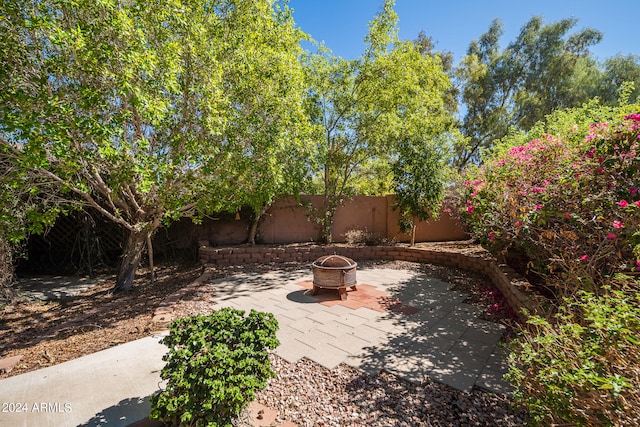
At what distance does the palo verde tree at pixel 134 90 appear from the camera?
299 cm

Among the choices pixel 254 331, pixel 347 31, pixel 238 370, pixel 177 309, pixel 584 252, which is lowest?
pixel 177 309

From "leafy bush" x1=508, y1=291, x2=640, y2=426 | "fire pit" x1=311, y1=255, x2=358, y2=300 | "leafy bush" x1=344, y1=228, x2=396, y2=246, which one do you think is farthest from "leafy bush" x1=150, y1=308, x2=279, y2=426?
"leafy bush" x1=344, y1=228, x2=396, y2=246

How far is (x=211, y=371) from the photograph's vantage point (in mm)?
1555

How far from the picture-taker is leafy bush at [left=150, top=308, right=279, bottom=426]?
4.93 ft

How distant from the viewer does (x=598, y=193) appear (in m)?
2.49

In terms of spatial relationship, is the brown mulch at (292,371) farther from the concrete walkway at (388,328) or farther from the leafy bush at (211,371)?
the leafy bush at (211,371)

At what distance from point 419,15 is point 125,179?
8.69 meters

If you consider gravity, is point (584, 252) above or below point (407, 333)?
above

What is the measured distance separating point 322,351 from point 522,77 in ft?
52.9

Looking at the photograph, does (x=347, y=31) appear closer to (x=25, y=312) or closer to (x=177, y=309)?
(x=177, y=309)

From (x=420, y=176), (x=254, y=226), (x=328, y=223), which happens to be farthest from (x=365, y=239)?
(x=254, y=226)

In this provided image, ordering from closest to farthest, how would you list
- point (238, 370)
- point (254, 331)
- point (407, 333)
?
point (238, 370) < point (254, 331) < point (407, 333)

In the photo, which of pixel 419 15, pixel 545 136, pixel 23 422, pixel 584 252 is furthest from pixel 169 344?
pixel 419 15

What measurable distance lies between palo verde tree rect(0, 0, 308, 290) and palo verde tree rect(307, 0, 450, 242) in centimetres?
216
